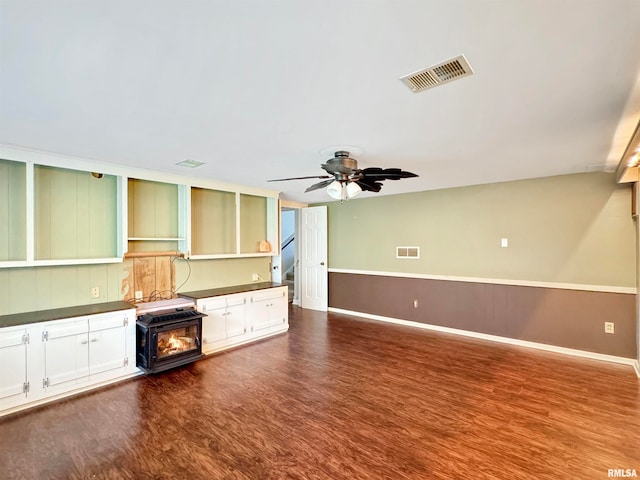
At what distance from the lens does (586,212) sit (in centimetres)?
418

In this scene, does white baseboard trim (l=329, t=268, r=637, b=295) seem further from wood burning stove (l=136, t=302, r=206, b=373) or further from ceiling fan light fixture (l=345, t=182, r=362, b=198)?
wood burning stove (l=136, t=302, r=206, b=373)

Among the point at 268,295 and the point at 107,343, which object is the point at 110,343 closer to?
the point at 107,343

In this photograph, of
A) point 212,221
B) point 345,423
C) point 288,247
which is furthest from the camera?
point 288,247

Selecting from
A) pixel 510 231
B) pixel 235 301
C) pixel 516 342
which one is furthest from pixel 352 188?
pixel 516 342

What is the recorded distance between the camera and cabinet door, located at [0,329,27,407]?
2.79 metres

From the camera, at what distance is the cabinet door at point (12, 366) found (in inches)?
110

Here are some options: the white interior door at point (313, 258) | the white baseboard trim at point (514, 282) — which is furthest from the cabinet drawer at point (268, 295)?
the white baseboard trim at point (514, 282)

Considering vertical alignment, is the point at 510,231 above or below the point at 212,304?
above

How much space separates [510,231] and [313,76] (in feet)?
13.9

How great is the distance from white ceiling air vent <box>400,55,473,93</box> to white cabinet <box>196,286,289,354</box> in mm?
3618

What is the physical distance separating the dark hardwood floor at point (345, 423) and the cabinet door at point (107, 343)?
10.0 inches

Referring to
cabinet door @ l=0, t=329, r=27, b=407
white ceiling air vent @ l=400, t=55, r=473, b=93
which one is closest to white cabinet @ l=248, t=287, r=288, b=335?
cabinet door @ l=0, t=329, r=27, b=407

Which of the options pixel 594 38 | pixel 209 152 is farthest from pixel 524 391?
pixel 209 152

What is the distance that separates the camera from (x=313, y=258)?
7078 mm
